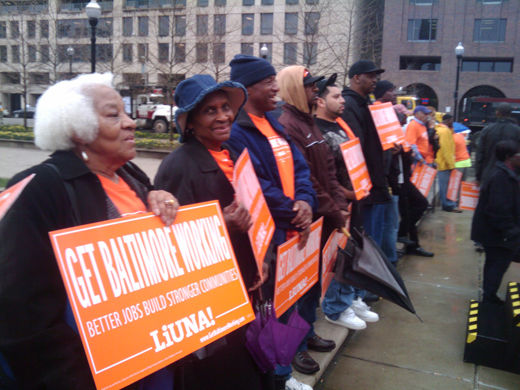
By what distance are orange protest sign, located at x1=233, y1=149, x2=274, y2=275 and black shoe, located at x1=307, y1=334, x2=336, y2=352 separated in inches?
64.4

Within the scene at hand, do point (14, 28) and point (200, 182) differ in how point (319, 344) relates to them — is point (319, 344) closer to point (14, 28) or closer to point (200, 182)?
point (200, 182)

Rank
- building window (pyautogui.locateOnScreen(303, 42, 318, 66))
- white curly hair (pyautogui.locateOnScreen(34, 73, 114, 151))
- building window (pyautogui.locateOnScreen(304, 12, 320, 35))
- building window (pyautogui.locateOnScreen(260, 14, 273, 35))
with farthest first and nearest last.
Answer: building window (pyautogui.locateOnScreen(260, 14, 273, 35)), building window (pyautogui.locateOnScreen(304, 12, 320, 35)), building window (pyautogui.locateOnScreen(303, 42, 318, 66)), white curly hair (pyautogui.locateOnScreen(34, 73, 114, 151))

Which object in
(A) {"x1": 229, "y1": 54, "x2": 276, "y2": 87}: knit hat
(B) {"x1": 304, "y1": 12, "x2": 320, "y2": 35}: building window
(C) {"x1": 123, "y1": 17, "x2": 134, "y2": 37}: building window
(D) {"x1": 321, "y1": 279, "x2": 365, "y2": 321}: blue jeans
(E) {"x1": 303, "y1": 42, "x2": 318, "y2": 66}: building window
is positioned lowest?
(D) {"x1": 321, "y1": 279, "x2": 365, "y2": 321}: blue jeans

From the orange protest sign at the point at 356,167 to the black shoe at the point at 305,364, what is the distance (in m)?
1.35

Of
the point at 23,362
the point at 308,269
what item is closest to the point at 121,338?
the point at 23,362

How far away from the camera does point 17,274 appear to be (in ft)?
4.56

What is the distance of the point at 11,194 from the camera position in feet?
4.72

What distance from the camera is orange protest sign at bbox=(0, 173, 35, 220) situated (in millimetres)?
1406

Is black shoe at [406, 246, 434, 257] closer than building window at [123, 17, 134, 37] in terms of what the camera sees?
Yes

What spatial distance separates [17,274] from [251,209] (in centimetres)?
108

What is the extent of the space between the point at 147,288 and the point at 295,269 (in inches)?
53.7

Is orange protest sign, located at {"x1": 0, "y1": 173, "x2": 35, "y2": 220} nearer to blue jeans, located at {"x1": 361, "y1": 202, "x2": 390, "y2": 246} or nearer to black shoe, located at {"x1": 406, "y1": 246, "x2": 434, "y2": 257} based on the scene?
blue jeans, located at {"x1": 361, "y1": 202, "x2": 390, "y2": 246}

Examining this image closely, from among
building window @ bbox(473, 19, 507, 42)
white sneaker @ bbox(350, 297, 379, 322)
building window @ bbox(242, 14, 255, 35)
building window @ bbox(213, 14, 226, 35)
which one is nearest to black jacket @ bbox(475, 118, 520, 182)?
white sneaker @ bbox(350, 297, 379, 322)

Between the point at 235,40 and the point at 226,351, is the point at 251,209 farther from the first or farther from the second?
the point at 235,40
